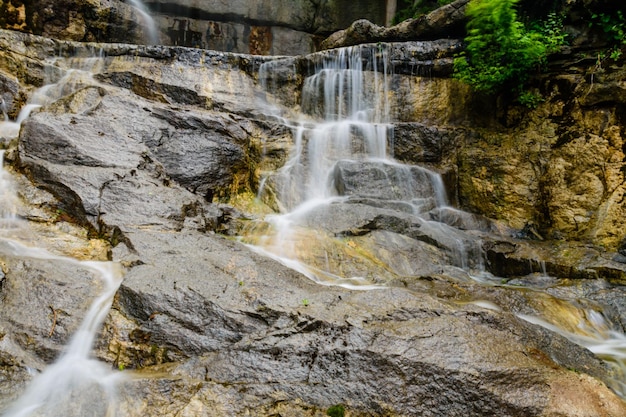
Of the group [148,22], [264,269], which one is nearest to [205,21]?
[148,22]

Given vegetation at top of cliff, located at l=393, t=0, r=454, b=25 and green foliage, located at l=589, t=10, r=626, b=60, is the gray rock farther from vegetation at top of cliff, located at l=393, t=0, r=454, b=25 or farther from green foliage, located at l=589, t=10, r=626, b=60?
vegetation at top of cliff, located at l=393, t=0, r=454, b=25

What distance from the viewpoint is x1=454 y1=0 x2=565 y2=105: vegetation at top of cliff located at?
8.90 m

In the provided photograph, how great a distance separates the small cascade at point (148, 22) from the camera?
14501 mm

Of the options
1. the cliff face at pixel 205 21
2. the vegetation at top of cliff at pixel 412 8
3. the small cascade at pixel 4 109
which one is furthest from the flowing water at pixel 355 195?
the cliff face at pixel 205 21

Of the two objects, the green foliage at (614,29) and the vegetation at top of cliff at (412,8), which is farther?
the vegetation at top of cliff at (412,8)

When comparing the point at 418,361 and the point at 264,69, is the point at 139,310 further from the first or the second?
the point at 264,69

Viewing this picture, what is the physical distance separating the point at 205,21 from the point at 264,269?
14108 mm

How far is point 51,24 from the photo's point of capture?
12.2m

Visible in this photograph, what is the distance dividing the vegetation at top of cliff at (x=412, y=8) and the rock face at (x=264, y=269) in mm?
5335

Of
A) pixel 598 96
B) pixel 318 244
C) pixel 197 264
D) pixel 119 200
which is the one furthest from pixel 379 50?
pixel 197 264

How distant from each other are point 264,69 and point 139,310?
8.93m

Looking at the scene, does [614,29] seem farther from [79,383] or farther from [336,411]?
[79,383]

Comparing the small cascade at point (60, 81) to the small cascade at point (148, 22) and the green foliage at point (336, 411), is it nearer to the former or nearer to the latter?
the small cascade at point (148, 22)

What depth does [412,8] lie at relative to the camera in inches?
622
